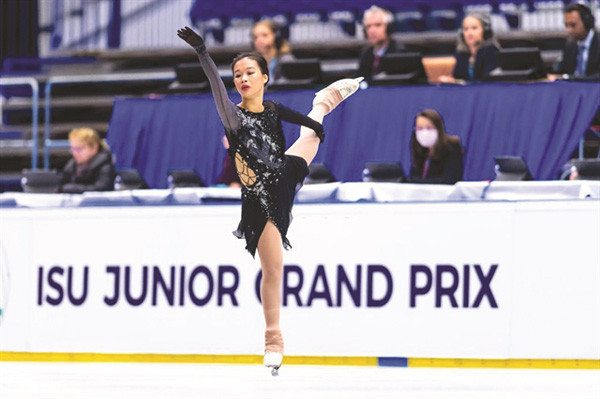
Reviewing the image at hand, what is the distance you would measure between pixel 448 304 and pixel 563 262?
73 cm

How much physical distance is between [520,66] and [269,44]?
202 centimetres

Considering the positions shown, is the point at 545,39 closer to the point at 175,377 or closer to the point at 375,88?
the point at 375,88

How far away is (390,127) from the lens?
8258 mm

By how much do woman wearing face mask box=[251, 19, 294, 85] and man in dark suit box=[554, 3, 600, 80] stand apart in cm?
212

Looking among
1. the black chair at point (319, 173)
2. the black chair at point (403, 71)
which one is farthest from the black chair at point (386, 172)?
the black chair at point (403, 71)

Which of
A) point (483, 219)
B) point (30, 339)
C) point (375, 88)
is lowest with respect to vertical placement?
point (30, 339)

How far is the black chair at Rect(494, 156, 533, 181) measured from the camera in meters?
7.42

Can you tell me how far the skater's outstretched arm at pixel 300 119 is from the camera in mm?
4371

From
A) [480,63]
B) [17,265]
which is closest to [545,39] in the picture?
[480,63]

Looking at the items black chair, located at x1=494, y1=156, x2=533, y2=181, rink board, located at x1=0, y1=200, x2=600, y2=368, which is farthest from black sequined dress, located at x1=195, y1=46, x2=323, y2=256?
black chair, located at x1=494, y1=156, x2=533, y2=181

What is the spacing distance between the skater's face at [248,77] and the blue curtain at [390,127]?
311 centimetres

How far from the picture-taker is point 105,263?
7723mm

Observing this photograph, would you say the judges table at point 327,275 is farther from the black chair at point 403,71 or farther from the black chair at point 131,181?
the black chair at point 403,71

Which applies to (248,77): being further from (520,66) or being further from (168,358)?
(520,66)
